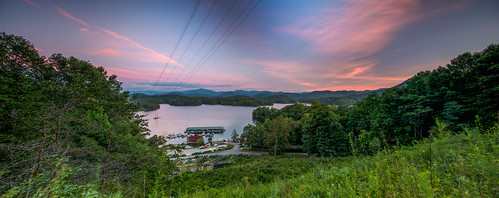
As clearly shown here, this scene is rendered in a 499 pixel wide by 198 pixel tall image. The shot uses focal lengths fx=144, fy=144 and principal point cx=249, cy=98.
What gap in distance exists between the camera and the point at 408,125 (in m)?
12.1

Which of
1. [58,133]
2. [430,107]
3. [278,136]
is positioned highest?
[58,133]

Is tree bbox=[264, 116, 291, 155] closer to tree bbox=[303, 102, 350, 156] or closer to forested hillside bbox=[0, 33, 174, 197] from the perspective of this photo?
tree bbox=[303, 102, 350, 156]

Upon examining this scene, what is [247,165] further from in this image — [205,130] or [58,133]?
[205,130]

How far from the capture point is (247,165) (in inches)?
477

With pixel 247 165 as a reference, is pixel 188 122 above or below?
below

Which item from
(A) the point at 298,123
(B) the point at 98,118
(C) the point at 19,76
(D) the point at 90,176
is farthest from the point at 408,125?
(C) the point at 19,76

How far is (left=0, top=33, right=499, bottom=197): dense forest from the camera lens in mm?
1640

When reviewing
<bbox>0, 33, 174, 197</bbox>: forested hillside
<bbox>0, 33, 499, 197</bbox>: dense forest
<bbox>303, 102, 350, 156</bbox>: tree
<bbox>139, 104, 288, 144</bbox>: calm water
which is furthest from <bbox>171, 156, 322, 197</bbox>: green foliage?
<bbox>139, 104, 288, 144</bbox>: calm water

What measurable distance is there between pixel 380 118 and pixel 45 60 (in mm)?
25818

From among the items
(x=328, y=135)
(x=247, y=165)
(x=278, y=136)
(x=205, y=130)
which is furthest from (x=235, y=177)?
(x=205, y=130)

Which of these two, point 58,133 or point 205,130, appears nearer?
point 58,133

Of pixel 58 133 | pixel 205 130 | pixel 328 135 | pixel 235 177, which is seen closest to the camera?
pixel 58 133

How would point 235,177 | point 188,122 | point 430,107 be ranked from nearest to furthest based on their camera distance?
point 235,177, point 430,107, point 188,122

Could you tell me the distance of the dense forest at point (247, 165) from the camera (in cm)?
164
